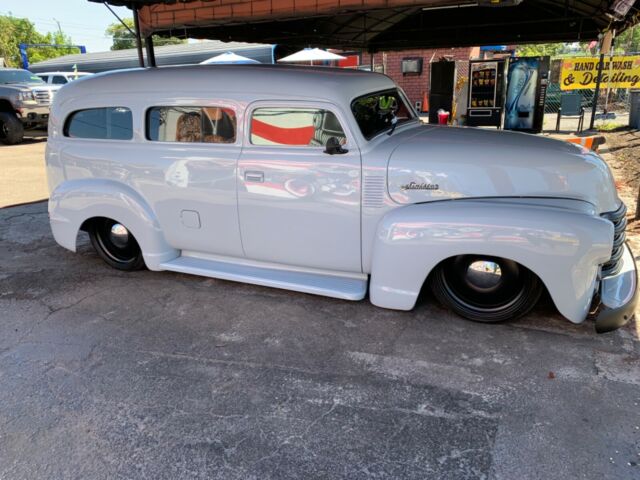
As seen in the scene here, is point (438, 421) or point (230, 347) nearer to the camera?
point (438, 421)

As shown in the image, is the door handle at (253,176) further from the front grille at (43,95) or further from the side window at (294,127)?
the front grille at (43,95)

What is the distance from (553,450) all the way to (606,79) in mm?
15264

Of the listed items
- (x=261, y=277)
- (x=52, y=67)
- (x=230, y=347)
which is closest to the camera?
(x=230, y=347)

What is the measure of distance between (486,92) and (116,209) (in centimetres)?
1163

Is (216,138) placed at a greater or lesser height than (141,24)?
lesser

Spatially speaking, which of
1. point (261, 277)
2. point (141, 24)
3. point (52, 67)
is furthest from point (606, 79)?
point (52, 67)

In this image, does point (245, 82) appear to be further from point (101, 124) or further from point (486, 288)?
point (486, 288)

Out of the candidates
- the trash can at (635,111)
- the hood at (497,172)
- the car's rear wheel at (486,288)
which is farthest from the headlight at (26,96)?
the trash can at (635,111)

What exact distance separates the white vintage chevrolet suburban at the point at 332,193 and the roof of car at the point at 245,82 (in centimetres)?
2

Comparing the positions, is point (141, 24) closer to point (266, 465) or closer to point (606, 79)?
point (266, 465)

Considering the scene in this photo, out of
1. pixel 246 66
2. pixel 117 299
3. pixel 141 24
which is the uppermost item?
pixel 141 24

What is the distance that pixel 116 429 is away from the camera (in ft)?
8.72

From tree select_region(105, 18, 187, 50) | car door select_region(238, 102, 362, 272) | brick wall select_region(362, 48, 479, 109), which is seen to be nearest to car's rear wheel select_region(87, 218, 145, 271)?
car door select_region(238, 102, 362, 272)

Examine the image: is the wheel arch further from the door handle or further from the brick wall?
the door handle
